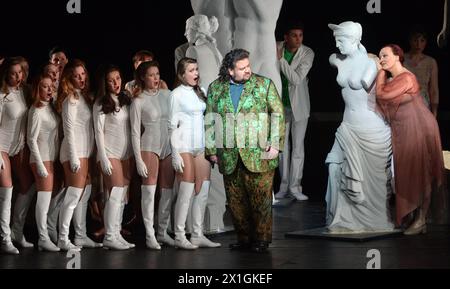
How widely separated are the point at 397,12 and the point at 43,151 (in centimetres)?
562

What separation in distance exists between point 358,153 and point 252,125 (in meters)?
1.30

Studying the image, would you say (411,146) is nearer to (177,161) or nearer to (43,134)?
(177,161)

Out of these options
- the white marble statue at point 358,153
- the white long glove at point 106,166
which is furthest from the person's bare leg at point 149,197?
the white marble statue at point 358,153

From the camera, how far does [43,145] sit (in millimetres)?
9961

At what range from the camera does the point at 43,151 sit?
9.96m

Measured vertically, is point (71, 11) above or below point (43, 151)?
above

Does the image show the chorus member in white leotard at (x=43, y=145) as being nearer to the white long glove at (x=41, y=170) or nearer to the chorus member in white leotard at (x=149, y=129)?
the white long glove at (x=41, y=170)

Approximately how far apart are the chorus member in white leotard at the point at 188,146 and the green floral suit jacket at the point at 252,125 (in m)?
0.32

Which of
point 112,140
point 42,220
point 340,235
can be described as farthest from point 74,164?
point 340,235

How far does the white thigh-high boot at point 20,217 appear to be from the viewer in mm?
10117

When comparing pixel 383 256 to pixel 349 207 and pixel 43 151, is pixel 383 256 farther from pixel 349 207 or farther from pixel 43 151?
pixel 43 151

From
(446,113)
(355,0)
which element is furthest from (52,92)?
(446,113)

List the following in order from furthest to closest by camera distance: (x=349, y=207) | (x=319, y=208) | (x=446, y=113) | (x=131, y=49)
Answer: (x=446, y=113) → (x=131, y=49) → (x=319, y=208) → (x=349, y=207)

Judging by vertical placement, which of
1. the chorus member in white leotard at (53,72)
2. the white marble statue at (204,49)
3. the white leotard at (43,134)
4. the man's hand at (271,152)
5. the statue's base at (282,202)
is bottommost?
the statue's base at (282,202)
